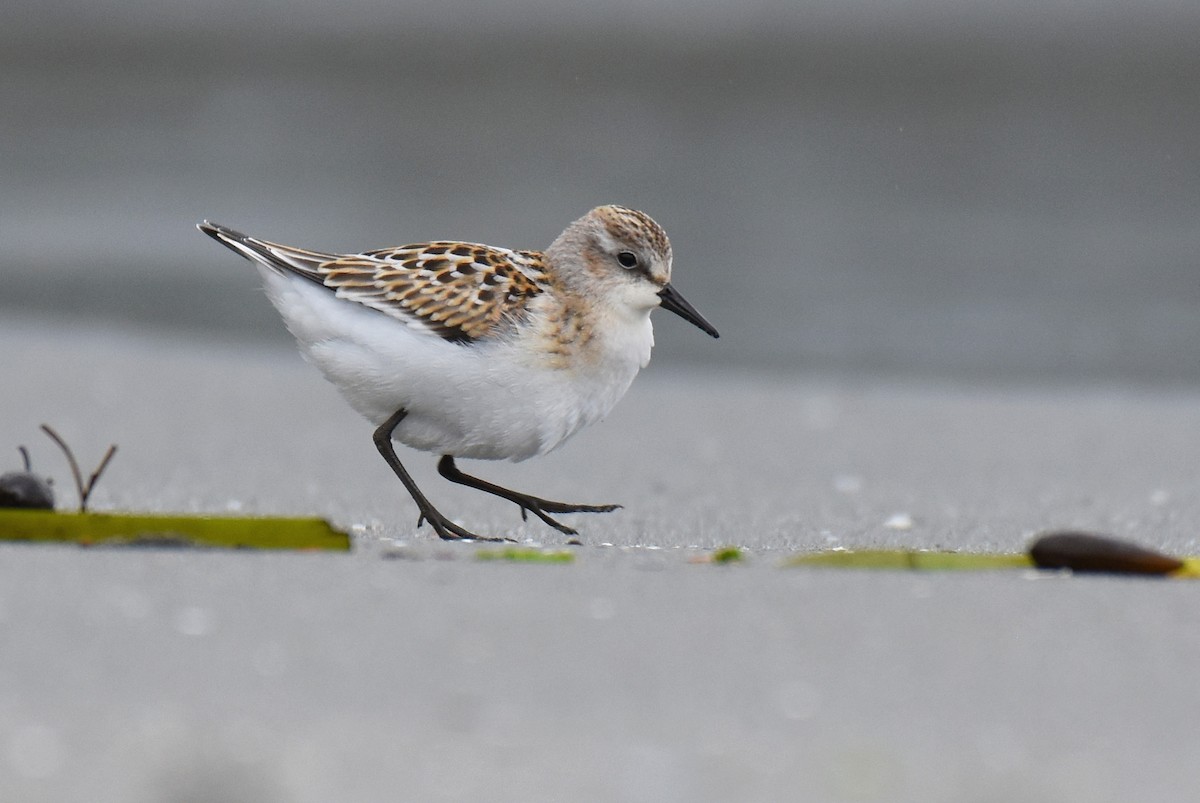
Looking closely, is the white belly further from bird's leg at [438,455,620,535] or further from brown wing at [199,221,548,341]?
bird's leg at [438,455,620,535]

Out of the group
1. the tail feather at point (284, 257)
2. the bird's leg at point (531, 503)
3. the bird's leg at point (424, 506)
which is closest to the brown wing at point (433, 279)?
the tail feather at point (284, 257)

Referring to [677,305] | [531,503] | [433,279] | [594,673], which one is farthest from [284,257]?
[594,673]

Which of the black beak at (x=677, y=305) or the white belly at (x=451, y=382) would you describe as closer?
the white belly at (x=451, y=382)

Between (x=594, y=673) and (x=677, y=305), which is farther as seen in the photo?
(x=677, y=305)

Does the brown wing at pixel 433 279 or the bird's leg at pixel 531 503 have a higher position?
the brown wing at pixel 433 279

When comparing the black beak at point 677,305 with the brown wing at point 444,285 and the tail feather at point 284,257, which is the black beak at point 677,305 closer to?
the brown wing at point 444,285

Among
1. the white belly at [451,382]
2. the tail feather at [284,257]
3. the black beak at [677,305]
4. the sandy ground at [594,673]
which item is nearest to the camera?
the sandy ground at [594,673]

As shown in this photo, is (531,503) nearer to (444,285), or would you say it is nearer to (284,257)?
(444,285)

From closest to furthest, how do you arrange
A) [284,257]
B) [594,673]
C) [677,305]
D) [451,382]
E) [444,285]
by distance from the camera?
1. [594,673]
2. [451,382]
3. [444,285]
4. [284,257]
5. [677,305]

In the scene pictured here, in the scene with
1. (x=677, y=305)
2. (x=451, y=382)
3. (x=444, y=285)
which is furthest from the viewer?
(x=677, y=305)

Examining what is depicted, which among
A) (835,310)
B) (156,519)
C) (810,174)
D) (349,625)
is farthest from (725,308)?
(349,625)

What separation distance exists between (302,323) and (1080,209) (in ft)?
23.0

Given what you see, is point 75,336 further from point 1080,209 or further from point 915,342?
point 1080,209

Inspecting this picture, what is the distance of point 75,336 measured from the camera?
26.7 ft
